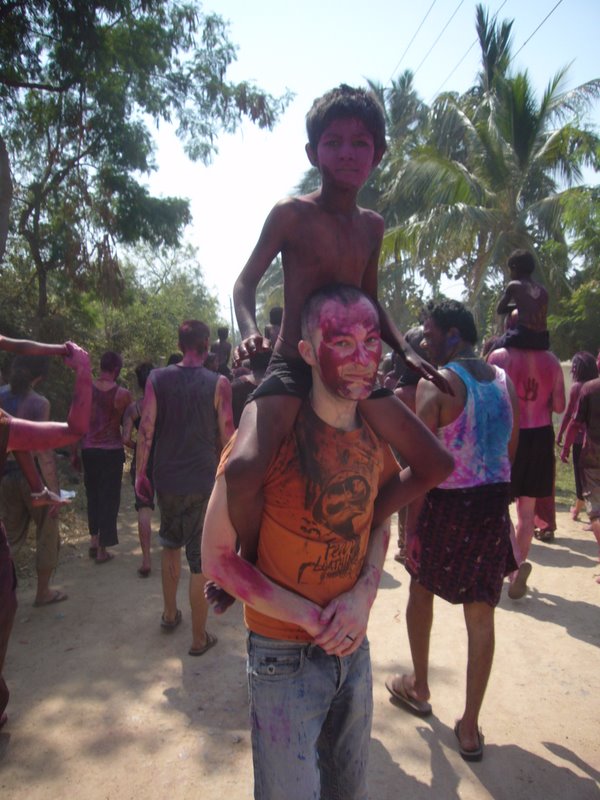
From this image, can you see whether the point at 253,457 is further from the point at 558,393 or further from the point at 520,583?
the point at 558,393

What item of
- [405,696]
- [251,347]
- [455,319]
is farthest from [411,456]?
[405,696]

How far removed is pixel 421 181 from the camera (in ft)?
54.9

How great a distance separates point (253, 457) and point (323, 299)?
56cm

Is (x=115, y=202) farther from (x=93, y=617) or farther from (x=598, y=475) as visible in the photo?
(x=598, y=475)

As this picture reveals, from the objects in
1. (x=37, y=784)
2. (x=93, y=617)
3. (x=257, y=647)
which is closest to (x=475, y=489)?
(x=257, y=647)

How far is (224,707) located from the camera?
3.45 metres

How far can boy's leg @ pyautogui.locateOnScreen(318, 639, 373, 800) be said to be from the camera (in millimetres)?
1854

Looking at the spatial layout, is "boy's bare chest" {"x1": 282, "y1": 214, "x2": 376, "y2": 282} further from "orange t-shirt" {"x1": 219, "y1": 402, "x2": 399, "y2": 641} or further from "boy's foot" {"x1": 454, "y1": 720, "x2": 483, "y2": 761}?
"boy's foot" {"x1": 454, "y1": 720, "x2": 483, "y2": 761}

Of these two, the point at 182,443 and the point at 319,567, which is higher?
the point at 182,443

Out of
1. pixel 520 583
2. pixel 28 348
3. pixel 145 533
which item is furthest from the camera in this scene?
pixel 145 533

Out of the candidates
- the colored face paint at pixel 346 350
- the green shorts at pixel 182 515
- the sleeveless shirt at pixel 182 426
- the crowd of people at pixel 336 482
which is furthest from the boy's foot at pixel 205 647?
the colored face paint at pixel 346 350

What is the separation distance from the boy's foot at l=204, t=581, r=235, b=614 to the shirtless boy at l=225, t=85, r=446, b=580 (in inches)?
6.5

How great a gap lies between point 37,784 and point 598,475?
5.04 meters

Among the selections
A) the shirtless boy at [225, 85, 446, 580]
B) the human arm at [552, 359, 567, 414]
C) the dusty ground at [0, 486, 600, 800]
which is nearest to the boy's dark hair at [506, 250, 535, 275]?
the human arm at [552, 359, 567, 414]
